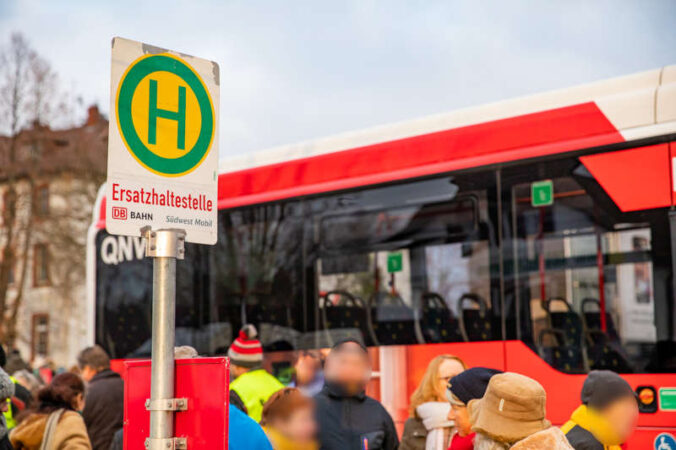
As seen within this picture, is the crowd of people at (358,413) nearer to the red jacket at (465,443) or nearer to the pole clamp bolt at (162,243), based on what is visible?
the red jacket at (465,443)

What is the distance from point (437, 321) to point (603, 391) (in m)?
2.99

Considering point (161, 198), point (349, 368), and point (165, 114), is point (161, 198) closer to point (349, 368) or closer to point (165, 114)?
point (165, 114)

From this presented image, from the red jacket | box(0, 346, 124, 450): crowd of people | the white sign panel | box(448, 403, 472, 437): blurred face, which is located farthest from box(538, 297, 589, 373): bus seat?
the white sign panel

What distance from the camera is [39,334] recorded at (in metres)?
43.2

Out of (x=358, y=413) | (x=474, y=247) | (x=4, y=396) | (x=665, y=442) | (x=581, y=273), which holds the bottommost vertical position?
(x=665, y=442)

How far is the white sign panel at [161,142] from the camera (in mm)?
3162

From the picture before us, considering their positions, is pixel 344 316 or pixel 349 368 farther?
pixel 344 316

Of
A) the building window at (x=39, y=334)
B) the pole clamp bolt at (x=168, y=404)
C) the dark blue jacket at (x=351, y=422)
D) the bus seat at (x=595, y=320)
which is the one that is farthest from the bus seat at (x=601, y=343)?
the building window at (x=39, y=334)

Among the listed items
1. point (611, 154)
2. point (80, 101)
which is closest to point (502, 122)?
point (611, 154)

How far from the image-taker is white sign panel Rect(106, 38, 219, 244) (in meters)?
3.16

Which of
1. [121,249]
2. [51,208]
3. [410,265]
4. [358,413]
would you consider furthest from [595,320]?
[51,208]

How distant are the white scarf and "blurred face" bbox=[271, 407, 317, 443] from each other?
52.5 inches

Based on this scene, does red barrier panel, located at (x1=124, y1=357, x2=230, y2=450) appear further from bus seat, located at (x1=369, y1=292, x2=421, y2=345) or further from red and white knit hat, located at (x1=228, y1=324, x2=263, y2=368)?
bus seat, located at (x1=369, y1=292, x2=421, y2=345)

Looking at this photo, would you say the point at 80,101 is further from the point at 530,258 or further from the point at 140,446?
the point at 140,446
